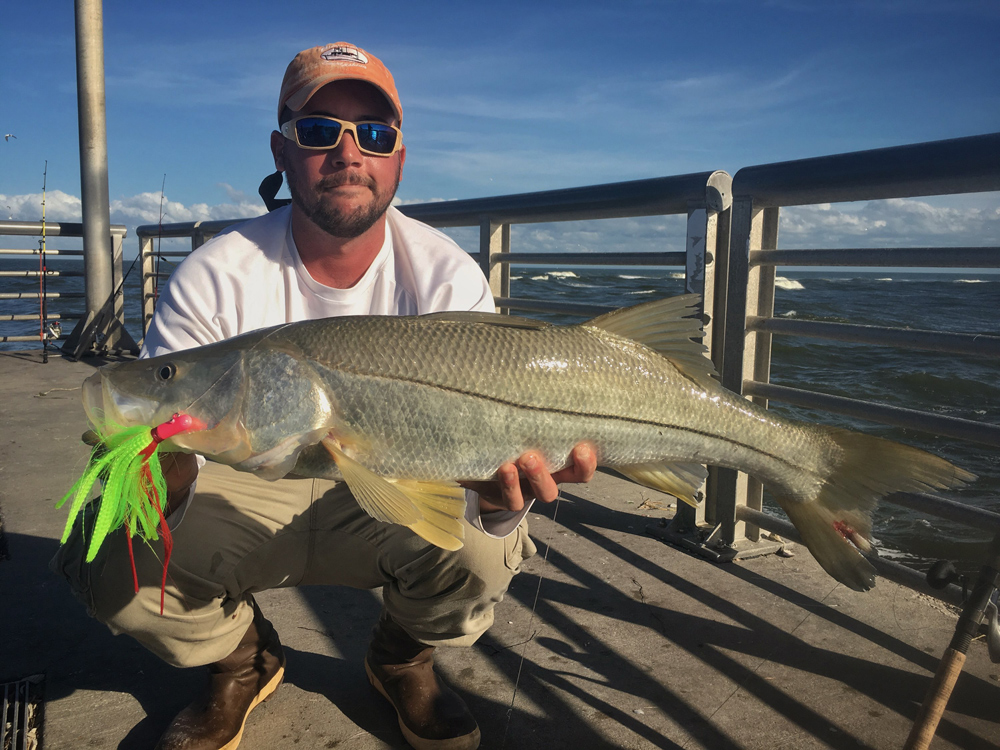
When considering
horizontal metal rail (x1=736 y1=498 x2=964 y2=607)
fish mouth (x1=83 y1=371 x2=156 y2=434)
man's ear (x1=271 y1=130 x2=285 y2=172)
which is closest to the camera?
fish mouth (x1=83 y1=371 x2=156 y2=434)

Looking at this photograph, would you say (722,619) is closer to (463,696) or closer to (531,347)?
(463,696)

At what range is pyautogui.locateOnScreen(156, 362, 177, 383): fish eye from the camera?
1.87 metres

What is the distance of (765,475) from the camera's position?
2.09 m

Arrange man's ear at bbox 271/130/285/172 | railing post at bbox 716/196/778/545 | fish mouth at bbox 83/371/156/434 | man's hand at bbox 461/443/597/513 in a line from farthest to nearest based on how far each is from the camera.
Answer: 1. railing post at bbox 716/196/778/545
2. man's ear at bbox 271/130/285/172
3. man's hand at bbox 461/443/597/513
4. fish mouth at bbox 83/371/156/434

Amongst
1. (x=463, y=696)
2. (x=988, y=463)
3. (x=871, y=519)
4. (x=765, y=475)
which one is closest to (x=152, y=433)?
(x=463, y=696)

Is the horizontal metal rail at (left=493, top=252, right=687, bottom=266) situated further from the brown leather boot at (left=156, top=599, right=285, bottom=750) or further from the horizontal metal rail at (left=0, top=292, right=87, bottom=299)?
the horizontal metal rail at (left=0, top=292, right=87, bottom=299)

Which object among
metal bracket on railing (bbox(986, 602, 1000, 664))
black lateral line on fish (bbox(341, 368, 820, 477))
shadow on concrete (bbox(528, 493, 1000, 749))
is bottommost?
shadow on concrete (bbox(528, 493, 1000, 749))

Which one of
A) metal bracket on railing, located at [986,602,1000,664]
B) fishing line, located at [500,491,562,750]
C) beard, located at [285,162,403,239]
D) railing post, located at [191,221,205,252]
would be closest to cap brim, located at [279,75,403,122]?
beard, located at [285,162,403,239]

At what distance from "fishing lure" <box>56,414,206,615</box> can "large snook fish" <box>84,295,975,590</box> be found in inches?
1.7

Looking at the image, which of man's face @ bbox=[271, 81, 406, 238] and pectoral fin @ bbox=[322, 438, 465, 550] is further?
man's face @ bbox=[271, 81, 406, 238]

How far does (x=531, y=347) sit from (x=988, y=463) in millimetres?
6386

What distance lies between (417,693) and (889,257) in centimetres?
234

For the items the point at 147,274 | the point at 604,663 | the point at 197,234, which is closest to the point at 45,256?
the point at 147,274

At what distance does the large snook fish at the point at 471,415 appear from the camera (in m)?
1.85
